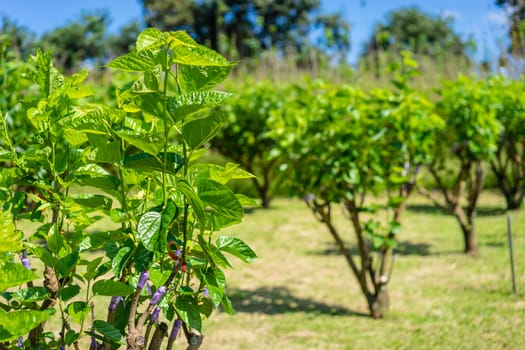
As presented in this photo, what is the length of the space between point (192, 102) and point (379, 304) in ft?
11.1

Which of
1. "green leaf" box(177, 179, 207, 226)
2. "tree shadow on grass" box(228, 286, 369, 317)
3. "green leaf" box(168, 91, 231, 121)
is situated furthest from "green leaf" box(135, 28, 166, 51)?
"tree shadow on grass" box(228, 286, 369, 317)

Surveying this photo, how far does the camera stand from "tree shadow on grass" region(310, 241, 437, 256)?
21.1ft

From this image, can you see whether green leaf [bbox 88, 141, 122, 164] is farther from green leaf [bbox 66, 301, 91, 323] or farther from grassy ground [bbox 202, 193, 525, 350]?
grassy ground [bbox 202, 193, 525, 350]

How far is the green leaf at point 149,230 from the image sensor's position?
1.05 m

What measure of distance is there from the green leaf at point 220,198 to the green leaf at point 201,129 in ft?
0.30

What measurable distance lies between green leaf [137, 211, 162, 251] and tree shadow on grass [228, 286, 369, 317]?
3.41 metres

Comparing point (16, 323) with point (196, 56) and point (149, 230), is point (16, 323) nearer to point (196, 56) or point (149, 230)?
point (149, 230)

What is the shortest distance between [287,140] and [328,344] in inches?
55.2

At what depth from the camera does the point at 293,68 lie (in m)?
19.2

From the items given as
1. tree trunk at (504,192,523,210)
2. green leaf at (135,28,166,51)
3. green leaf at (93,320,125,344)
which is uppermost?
green leaf at (135,28,166,51)

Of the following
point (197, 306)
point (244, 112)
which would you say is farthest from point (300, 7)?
point (197, 306)

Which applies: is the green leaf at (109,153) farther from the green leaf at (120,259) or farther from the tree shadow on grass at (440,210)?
the tree shadow on grass at (440,210)

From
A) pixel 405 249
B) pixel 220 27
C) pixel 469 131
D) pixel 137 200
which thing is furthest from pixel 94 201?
pixel 220 27

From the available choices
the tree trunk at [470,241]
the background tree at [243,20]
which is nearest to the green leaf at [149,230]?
the tree trunk at [470,241]
